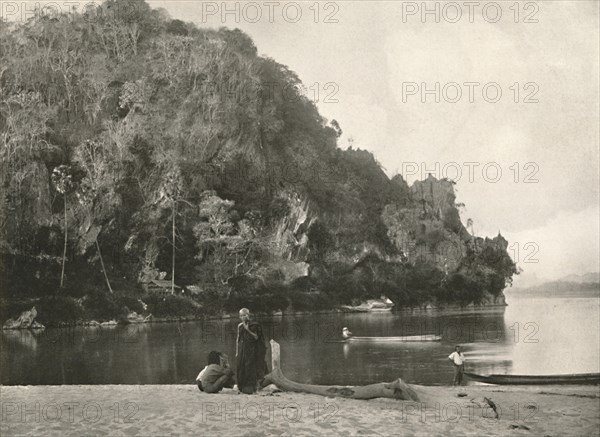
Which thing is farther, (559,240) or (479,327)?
(479,327)

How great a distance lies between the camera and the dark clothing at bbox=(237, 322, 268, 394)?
6395 millimetres

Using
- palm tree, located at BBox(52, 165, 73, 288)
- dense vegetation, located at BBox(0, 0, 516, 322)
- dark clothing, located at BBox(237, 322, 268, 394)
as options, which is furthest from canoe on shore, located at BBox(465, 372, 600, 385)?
palm tree, located at BBox(52, 165, 73, 288)

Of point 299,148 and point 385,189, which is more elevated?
point 299,148

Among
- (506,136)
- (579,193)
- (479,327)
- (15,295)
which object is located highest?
(506,136)

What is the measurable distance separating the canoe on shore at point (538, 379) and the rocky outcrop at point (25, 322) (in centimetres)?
555

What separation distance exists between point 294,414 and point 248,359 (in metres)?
1.15

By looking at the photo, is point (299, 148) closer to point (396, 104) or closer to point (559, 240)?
point (396, 104)

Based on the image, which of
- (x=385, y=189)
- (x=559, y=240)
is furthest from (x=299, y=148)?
(x=559, y=240)

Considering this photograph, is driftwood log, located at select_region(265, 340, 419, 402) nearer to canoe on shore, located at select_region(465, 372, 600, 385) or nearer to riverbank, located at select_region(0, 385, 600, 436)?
riverbank, located at select_region(0, 385, 600, 436)

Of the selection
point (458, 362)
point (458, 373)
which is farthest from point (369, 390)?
point (458, 373)

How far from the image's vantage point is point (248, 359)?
640cm

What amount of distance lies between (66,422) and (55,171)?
4.84 m

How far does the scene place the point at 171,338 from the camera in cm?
860

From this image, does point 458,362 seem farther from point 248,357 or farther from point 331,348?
point 248,357
